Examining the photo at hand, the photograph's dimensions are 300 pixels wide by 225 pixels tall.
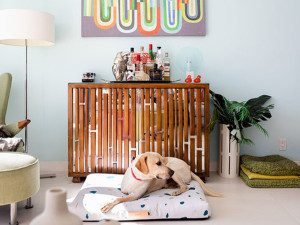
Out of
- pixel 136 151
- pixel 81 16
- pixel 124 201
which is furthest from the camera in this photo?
pixel 81 16

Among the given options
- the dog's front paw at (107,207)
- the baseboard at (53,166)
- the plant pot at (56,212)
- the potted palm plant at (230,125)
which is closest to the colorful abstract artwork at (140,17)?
the potted palm plant at (230,125)

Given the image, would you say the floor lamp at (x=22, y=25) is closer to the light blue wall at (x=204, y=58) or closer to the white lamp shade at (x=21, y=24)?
the white lamp shade at (x=21, y=24)

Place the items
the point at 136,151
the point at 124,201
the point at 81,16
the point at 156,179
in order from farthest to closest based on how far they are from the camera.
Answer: the point at 81,16 < the point at 136,151 < the point at 156,179 < the point at 124,201

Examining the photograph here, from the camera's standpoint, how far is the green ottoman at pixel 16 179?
5.17 ft

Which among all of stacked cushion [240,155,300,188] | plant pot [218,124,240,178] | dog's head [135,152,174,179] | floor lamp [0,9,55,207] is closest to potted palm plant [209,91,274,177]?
plant pot [218,124,240,178]

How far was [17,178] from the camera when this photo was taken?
1.61m

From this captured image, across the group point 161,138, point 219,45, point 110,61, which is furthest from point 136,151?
point 219,45

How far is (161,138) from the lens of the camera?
2.56m

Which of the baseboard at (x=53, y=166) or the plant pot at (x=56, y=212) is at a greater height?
the plant pot at (x=56, y=212)

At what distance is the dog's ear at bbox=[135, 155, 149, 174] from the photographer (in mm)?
1912

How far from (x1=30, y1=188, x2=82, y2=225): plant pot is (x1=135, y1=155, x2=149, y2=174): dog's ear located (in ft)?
4.45

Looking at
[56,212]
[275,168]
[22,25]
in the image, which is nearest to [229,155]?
[275,168]

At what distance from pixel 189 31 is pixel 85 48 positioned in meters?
1.06

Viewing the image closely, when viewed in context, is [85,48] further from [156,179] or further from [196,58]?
[156,179]
